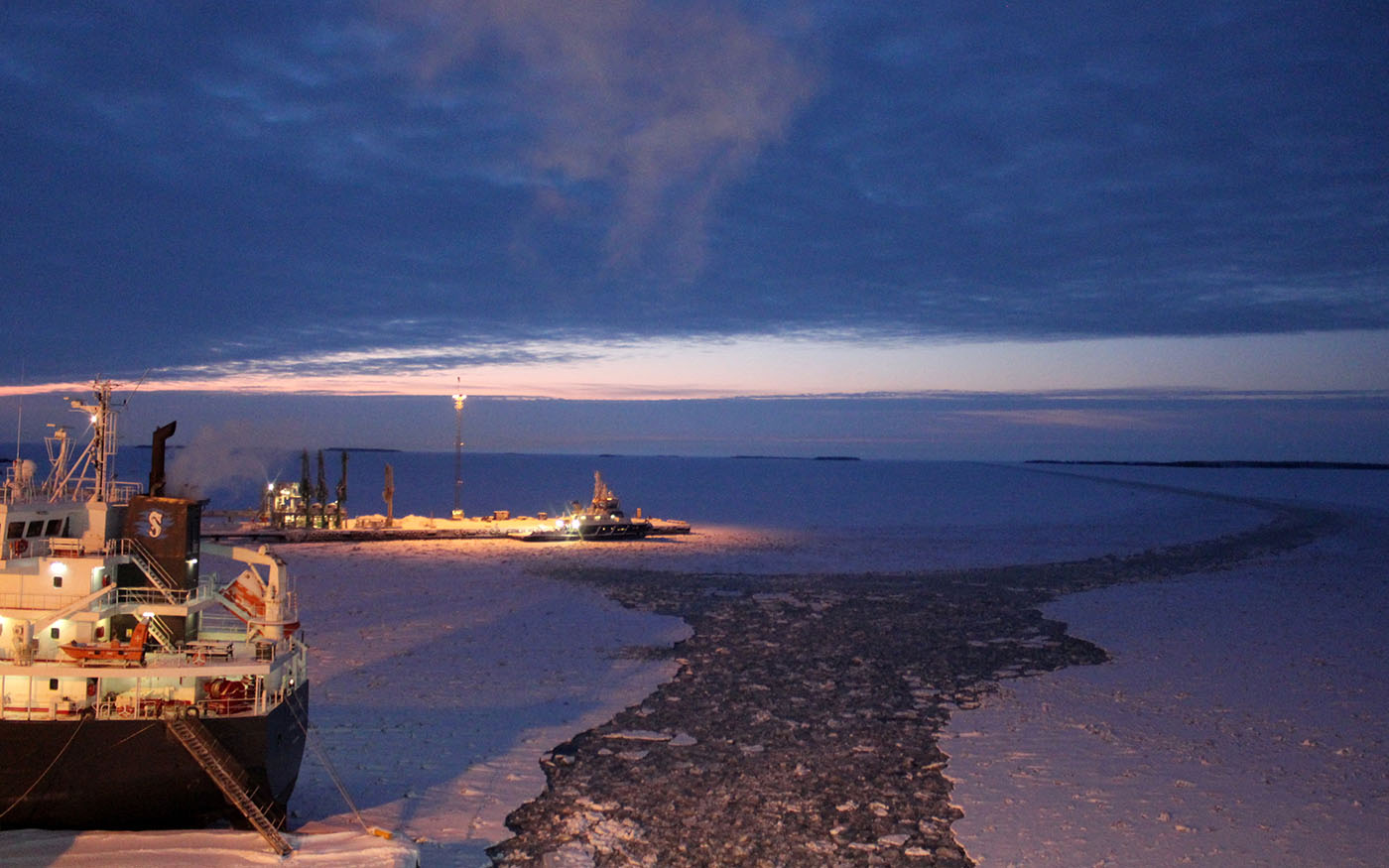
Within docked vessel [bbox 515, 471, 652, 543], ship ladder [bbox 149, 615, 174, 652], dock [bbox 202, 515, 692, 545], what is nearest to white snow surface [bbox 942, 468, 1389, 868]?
ship ladder [bbox 149, 615, 174, 652]

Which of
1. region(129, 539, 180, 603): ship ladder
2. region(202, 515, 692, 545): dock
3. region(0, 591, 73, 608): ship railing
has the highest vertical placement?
region(129, 539, 180, 603): ship ladder

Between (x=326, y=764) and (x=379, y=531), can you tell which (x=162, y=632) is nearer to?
(x=326, y=764)

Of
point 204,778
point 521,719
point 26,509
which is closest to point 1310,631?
point 521,719

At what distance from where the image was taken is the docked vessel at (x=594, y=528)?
5156 cm

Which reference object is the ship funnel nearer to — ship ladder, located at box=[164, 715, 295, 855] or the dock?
ship ladder, located at box=[164, 715, 295, 855]

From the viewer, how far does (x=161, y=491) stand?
16.2 m

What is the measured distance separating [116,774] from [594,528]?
134 ft

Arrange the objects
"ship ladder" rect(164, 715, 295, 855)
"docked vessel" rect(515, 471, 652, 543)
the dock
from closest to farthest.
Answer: "ship ladder" rect(164, 715, 295, 855), the dock, "docked vessel" rect(515, 471, 652, 543)

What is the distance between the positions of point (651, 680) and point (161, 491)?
1107cm

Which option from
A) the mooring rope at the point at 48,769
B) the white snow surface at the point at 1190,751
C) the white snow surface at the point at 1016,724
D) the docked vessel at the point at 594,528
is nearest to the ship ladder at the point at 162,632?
the mooring rope at the point at 48,769

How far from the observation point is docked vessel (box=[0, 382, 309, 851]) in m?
11.6

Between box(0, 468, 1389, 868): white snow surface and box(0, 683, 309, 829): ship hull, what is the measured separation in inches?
11.1

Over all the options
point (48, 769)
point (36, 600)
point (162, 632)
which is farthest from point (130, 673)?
point (36, 600)

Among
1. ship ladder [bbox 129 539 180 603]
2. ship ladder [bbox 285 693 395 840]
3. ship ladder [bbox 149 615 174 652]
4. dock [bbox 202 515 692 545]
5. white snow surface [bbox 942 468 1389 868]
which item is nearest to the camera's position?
ship ladder [bbox 285 693 395 840]
